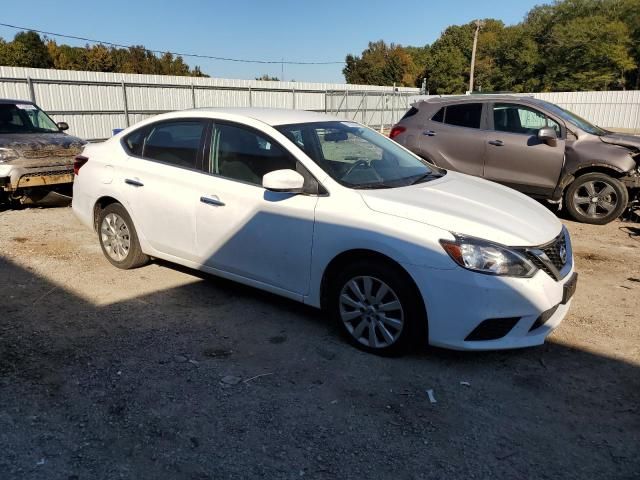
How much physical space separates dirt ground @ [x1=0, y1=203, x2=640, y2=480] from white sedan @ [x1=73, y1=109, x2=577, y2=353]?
0.32 meters

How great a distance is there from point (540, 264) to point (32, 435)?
309cm

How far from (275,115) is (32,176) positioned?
5000 millimetres

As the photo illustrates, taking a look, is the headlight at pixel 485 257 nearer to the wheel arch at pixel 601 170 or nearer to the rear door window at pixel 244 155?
the rear door window at pixel 244 155

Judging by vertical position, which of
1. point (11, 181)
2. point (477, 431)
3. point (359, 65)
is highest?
point (359, 65)

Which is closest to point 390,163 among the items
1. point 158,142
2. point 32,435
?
point 158,142

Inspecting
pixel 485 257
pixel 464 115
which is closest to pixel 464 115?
pixel 464 115

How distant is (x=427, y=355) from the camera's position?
3.59 m

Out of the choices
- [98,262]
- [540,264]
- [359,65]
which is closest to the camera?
[540,264]

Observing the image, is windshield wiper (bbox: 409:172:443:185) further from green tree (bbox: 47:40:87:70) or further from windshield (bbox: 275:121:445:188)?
green tree (bbox: 47:40:87:70)

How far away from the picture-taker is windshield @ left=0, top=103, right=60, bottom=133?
27.4 ft

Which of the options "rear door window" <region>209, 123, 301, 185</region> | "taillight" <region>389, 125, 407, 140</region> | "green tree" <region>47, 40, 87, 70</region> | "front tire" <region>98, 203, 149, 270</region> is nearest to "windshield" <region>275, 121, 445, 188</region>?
"rear door window" <region>209, 123, 301, 185</region>

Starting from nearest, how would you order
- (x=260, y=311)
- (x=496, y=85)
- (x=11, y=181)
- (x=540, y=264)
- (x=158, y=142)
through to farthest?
(x=540, y=264) < (x=260, y=311) < (x=158, y=142) < (x=11, y=181) < (x=496, y=85)

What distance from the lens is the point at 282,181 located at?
3.59 m

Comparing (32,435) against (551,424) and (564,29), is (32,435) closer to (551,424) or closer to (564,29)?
(551,424)
